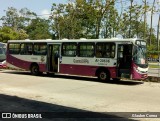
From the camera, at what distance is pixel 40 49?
81.1 ft

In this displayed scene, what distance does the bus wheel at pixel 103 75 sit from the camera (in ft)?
67.8

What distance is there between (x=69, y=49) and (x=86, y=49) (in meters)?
1.51

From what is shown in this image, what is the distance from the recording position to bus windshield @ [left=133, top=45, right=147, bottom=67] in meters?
19.6

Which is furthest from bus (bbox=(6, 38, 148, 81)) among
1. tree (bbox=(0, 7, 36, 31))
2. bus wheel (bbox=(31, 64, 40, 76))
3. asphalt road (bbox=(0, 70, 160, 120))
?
tree (bbox=(0, 7, 36, 31))

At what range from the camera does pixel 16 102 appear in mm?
12148

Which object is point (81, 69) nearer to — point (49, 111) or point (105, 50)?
point (105, 50)

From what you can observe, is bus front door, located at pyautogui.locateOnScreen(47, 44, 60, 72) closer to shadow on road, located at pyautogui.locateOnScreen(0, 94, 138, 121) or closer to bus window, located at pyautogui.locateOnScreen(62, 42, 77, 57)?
bus window, located at pyautogui.locateOnScreen(62, 42, 77, 57)

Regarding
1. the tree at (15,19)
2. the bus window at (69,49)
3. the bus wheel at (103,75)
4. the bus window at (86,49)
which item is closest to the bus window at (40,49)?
the bus window at (69,49)

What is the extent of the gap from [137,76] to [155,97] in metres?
5.15

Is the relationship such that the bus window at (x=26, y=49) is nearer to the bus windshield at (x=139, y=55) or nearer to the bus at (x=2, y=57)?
the bus at (x=2, y=57)

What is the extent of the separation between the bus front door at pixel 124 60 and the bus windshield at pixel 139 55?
279mm

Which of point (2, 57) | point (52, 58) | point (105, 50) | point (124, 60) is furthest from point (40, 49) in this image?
point (124, 60)

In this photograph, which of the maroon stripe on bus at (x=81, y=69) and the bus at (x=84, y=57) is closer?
the bus at (x=84, y=57)

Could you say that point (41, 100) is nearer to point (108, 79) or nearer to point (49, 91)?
point (49, 91)
